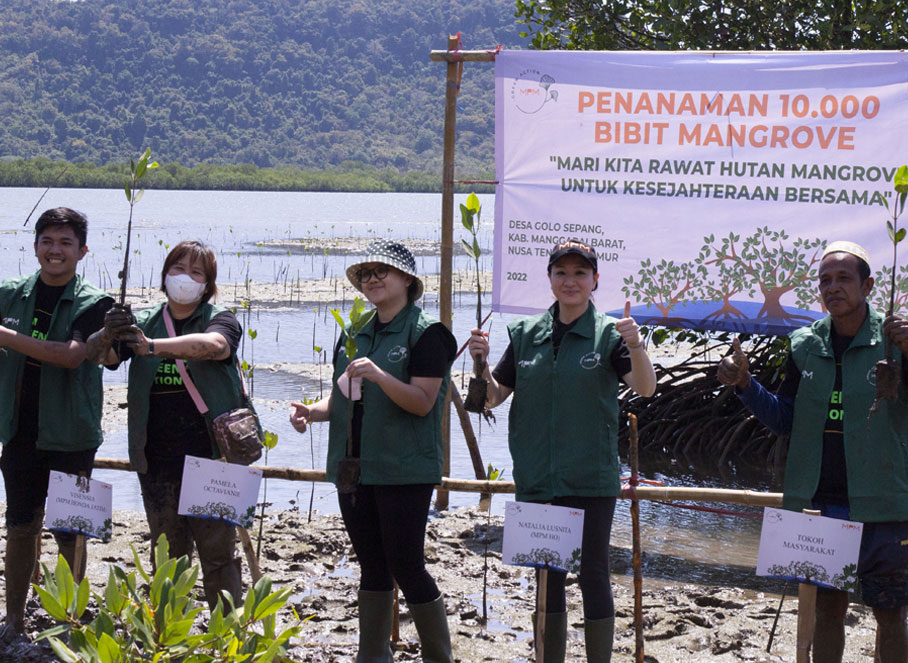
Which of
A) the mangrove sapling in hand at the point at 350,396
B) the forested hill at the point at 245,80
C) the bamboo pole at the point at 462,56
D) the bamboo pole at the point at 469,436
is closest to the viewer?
the mangrove sapling in hand at the point at 350,396

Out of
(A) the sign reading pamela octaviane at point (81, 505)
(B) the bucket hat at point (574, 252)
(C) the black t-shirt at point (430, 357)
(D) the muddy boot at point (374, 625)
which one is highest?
(B) the bucket hat at point (574, 252)

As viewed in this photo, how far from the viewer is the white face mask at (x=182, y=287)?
3975 mm

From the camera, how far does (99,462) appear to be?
18.5ft

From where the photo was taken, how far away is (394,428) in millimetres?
3682

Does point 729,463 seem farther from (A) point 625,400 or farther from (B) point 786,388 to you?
(B) point 786,388

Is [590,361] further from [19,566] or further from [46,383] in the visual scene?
[19,566]

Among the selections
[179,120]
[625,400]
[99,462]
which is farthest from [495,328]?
[179,120]

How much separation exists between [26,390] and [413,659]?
69.4 inches

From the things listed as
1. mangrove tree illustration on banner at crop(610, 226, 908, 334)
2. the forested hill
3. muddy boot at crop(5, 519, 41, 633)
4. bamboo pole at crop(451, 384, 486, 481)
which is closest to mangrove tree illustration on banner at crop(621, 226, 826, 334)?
mangrove tree illustration on banner at crop(610, 226, 908, 334)

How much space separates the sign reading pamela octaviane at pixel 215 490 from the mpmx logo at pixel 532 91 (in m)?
Answer: 2.64

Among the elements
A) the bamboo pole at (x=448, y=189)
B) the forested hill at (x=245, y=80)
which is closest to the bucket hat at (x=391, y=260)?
the bamboo pole at (x=448, y=189)

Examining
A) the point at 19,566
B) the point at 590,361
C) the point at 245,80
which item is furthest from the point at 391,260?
the point at 245,80

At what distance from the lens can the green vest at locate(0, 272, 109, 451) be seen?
4.14 metres

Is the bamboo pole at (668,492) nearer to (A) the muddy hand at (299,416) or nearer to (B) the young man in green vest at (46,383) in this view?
(B) the young man in green vest at (46,383)
